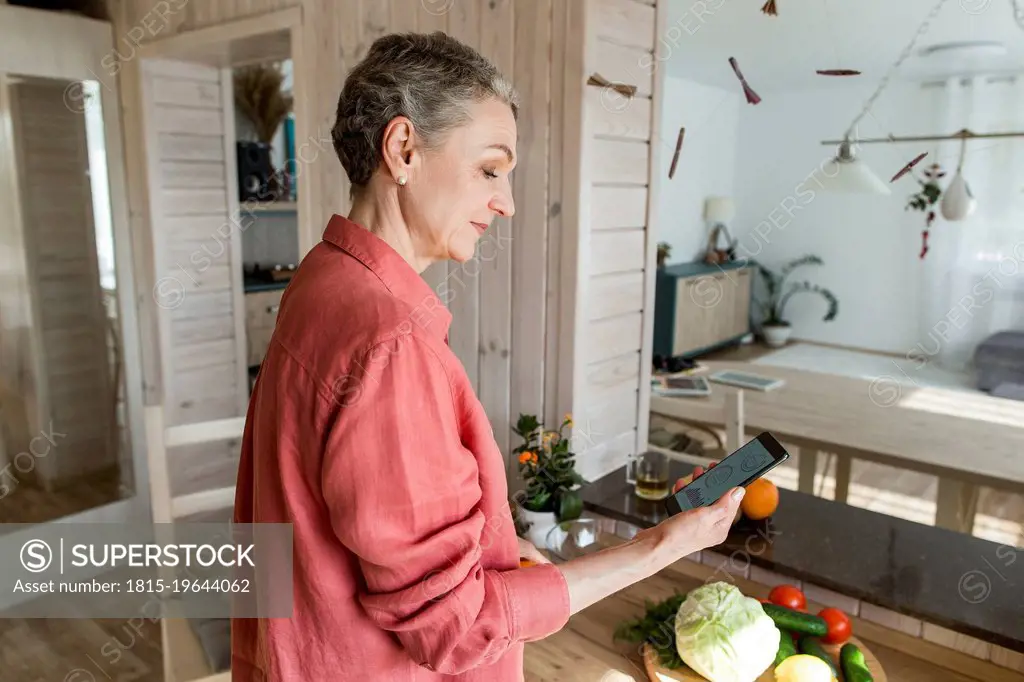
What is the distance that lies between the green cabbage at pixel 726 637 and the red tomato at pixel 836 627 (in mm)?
133

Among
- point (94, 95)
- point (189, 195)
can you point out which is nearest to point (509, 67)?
point (189, 195)

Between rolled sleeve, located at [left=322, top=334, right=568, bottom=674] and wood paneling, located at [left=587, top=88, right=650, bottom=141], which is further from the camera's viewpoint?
wood paneling, located at [left=587, top=88, right=650, bottom=141]

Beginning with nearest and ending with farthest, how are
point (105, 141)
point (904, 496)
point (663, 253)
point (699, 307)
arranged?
point (105, 141)
point (904, 496)
point (663, 253)
point (699, 307)

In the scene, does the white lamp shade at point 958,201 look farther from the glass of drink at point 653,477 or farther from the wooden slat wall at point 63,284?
the wooden slat wall at point 63,284

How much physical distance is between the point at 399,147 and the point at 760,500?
105 centimetres

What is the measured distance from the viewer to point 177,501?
1808 millimetres

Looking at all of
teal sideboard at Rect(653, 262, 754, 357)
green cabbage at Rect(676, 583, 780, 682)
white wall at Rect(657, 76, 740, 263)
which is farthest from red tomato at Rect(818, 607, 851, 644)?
white wall at Rect(657, 76, 740, 263)

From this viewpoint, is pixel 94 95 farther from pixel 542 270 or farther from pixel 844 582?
pixel 844 582

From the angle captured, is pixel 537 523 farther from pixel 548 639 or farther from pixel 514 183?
pixel 514 183

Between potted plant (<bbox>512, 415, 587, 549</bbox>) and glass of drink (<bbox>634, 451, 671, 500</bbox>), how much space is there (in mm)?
137

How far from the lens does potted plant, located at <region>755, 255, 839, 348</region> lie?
696 centimetres

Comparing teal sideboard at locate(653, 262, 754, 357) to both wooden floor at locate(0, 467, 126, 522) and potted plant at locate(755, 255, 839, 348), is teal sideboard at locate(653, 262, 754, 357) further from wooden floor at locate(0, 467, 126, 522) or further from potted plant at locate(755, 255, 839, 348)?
wooden floor at locate(0, 467, 126, 522)

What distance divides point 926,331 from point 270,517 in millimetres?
6924

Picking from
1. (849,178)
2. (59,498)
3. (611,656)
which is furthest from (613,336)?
(59,498)
